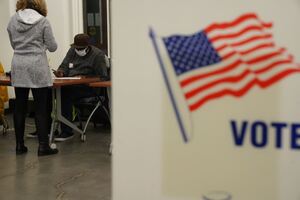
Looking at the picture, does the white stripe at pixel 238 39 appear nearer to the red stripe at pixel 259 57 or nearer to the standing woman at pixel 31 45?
the red stripe at pixel 259 57

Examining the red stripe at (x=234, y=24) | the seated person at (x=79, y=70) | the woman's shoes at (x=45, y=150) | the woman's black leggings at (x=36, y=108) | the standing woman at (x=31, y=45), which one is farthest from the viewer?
the seated person at (x=79, y=70)

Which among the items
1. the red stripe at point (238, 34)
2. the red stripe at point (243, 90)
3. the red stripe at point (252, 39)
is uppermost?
the red stripe at point (238, 34)

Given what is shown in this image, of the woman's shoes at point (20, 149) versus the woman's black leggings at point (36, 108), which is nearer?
the woman's black leggings at point (36, 108)

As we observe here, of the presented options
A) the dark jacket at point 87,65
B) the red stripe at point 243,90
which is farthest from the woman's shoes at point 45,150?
the red stripe at point 243,90

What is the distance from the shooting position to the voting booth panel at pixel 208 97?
2.70ft

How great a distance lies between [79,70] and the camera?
4703 mm

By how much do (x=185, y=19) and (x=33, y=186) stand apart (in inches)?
96.9

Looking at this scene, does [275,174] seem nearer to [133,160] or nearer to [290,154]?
[290,154]

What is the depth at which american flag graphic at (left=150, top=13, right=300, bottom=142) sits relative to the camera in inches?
32.3

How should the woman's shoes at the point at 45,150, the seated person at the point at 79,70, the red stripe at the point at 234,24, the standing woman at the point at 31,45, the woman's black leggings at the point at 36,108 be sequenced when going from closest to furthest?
1. the red stripe at the point at 234,24
2. the standing woman at the point at 31,45
3. the woman's black leggings at the point at 36,108
4. the woman's shoes at the point at 45,150
5. the seated person at the point at 79,70

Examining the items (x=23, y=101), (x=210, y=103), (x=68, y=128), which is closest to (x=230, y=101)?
(x=210, y=103)

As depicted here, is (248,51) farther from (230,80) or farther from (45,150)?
(45,150)

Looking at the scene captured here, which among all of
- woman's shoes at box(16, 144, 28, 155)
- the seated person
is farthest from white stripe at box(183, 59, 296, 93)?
the seated person

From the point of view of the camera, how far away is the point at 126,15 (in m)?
0.86
